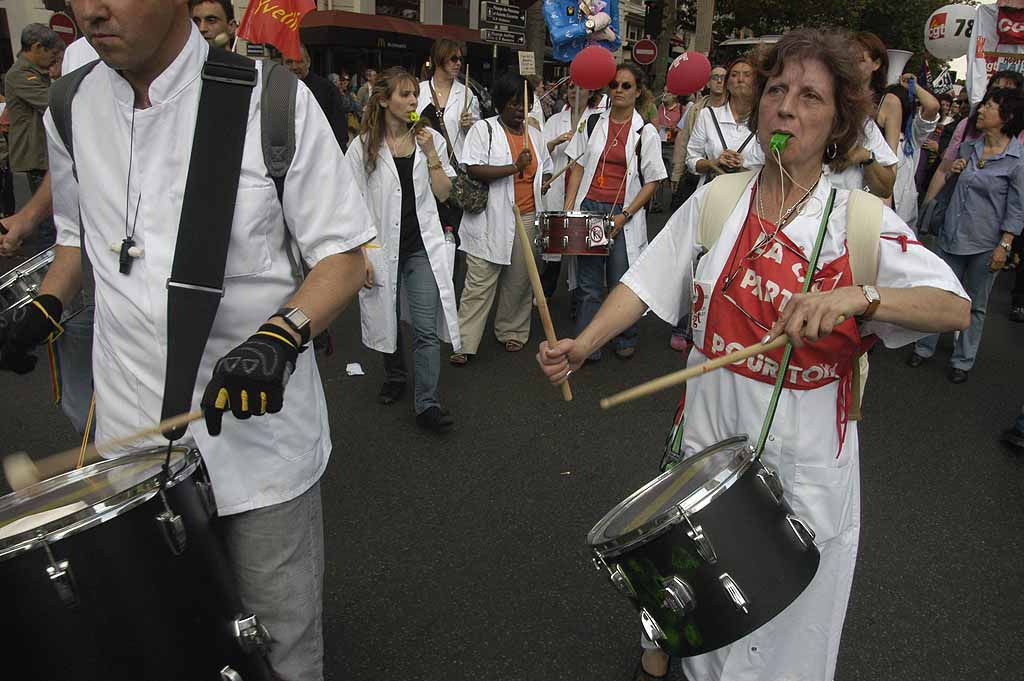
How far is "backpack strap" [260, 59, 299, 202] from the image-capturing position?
5.43 feet

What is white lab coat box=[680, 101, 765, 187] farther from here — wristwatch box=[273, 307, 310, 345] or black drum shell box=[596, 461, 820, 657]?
wristwatch box=[273, 307, 310, 345]

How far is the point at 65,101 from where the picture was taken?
5.78ft

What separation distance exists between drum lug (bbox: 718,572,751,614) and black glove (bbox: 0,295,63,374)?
1.61 meters

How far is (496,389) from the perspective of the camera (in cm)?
523

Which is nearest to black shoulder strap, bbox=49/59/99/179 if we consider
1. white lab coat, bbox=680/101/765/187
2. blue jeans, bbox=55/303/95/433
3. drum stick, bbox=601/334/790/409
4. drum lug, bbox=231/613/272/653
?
drum lug, bbox=231/613/272/653

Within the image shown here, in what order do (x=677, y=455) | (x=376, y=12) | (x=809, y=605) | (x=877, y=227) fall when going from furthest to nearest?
(x=376, y=12)
(x=677, y=455)
(x=809, y=605)
(x=877, y=227)

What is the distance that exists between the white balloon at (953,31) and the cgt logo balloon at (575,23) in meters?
4.18

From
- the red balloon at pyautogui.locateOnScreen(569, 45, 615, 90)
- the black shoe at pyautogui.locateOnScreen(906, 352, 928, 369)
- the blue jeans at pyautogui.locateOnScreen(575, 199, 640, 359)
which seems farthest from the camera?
the red balloon at pyautogui.locateOnScreen(569, 45, 615, 90)

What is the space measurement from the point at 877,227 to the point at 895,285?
0.48 ft

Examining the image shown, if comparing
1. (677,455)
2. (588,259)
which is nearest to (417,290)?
(588,259)

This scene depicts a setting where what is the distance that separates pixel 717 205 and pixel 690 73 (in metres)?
6.00

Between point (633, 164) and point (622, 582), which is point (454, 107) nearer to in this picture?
point (633, 164)

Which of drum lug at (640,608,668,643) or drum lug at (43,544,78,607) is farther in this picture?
drum lug at (640,608,668,643)

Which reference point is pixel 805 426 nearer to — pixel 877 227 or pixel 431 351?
pixel 877 227
